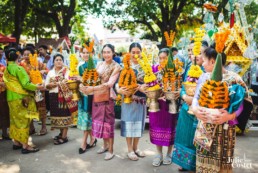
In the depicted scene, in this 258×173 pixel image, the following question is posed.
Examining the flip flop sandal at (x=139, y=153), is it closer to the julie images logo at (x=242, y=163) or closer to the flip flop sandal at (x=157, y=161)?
the flip flop sandal at (x=157, y=161)

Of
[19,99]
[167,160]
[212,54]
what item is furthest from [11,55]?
[212,54]

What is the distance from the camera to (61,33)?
1410cm

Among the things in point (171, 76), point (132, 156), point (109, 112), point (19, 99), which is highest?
point (171, 76)

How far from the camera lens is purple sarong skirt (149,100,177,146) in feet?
12.3

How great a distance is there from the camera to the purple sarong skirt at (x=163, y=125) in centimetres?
374

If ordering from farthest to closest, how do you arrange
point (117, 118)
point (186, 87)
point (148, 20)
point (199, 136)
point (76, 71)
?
point (148, 20) < point (117, 118) < point (76, 71) < point (186, 87) < point (199, 136)

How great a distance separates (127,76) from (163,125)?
2.69 feet

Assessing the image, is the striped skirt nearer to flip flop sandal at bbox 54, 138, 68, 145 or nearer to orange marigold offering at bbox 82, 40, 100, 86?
orange marigold offering at bbox 82, 40, 100, 86

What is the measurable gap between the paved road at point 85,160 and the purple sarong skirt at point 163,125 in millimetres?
409

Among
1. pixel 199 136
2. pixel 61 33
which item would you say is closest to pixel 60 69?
pixel 199 136

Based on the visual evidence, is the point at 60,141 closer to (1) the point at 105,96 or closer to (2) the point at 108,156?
(2) the point at 108,156

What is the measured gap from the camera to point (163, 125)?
378 cm

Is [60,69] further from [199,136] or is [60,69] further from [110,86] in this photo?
[199,136]

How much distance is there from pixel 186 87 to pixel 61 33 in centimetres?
1207
